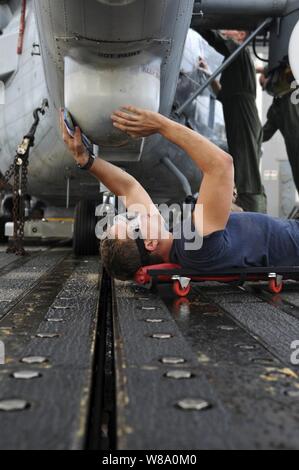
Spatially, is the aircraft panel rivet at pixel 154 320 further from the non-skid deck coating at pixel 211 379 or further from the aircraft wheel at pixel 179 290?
the aircraft wheel at pixel 179 290

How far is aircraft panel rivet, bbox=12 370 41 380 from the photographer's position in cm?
104

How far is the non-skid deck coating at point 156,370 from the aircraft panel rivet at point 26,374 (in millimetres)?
13

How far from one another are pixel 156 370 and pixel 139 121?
1180mm

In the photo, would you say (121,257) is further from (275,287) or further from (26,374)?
(26,374)

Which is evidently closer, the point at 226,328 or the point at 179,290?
the point at 226,328

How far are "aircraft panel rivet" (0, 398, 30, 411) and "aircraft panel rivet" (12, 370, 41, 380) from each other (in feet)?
0.40

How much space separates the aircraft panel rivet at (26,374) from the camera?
104 centimetres

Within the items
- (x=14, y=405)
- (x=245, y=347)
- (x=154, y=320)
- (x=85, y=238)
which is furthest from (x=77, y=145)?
(x=85, y=238)

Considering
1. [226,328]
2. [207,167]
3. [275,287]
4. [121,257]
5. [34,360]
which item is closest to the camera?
[34,360]

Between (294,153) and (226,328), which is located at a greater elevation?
(294,153)

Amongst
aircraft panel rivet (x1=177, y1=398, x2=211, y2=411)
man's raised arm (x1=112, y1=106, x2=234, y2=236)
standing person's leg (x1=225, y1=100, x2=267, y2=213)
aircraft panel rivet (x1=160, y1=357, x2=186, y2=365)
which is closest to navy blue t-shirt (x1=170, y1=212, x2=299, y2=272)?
man's raised arm (x1=112, y1=106, x2=234, y2=236)

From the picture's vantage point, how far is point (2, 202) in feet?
22.6

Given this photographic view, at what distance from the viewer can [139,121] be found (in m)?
2.01

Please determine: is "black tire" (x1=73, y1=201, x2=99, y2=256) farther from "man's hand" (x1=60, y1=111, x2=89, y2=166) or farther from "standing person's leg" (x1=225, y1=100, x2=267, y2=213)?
"man's hand" (x1=60, y1=111, x2=89, y2=166)
